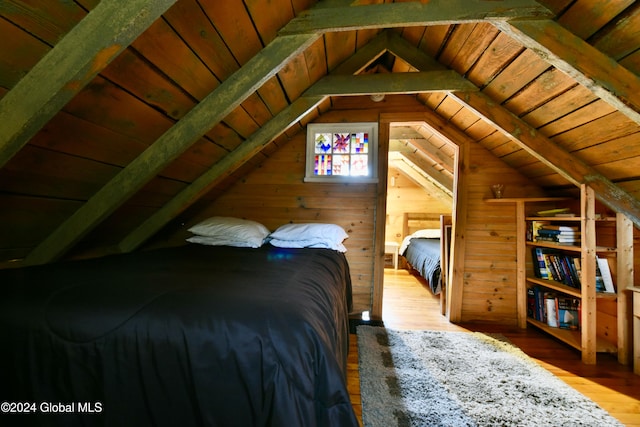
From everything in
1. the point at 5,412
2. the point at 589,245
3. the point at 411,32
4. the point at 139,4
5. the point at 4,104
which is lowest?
the point at 5,412

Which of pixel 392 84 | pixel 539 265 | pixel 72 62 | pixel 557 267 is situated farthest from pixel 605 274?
pixel 72 62

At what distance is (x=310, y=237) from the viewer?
2.19 meters

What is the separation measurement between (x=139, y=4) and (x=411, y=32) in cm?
192

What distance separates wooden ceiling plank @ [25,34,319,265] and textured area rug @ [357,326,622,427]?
1776 millimetres

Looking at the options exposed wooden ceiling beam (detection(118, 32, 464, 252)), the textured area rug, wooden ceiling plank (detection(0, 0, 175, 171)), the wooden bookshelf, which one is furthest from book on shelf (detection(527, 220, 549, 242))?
wooden ceiling plank (detection(0, 0, 175, 171))

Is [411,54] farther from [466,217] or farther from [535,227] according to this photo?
[535,227]

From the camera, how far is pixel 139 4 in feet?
2.54

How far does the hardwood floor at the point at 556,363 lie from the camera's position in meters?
1.50

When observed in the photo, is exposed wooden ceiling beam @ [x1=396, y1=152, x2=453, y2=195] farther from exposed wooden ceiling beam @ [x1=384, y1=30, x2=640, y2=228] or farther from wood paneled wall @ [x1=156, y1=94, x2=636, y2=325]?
exposed wooden ceiling beam @ [x1=384, y1=30, x2=640, y2=228]

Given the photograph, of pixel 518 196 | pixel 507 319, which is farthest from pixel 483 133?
pixel 507 319

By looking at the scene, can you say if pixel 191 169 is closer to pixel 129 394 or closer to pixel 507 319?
pixel 129 394

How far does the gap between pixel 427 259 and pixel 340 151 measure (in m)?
1.97

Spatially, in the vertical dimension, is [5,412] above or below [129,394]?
below

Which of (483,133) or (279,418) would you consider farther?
(483,133)
